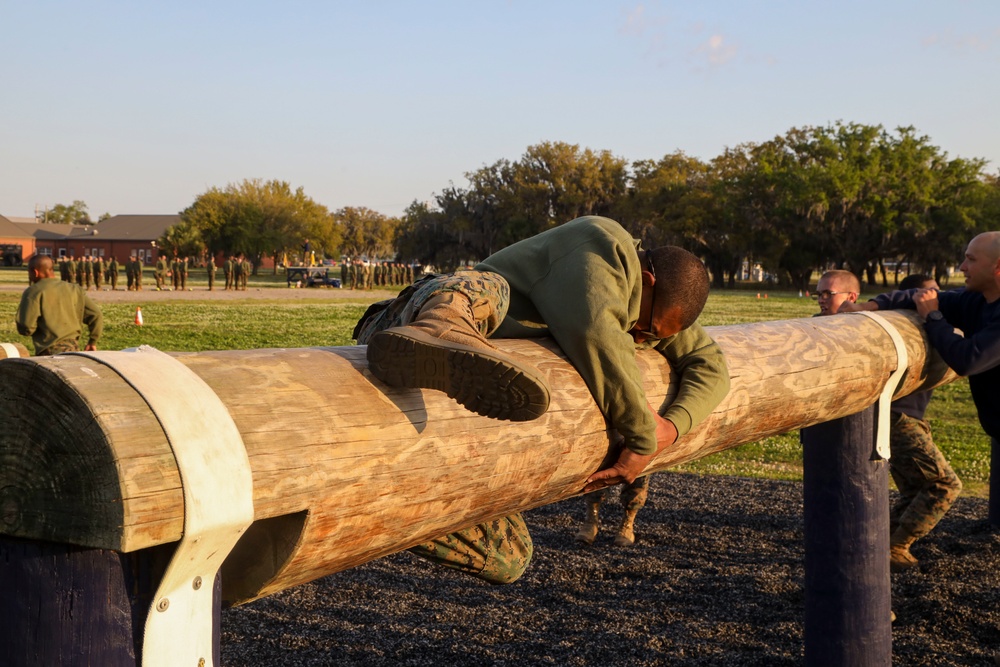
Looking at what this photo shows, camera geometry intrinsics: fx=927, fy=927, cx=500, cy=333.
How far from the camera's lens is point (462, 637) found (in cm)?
452

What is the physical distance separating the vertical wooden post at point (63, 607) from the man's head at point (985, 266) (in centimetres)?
434

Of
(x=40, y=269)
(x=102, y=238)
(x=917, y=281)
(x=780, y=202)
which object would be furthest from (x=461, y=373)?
(x=102, y=238)

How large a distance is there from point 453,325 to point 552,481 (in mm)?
519

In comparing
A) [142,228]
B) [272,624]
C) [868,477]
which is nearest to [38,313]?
[272,624]

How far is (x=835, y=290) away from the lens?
551cm

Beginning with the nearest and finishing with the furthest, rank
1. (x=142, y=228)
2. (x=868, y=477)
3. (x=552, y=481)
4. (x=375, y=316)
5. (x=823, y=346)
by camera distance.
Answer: (x=552, y=481), (x=375, y=316), (x=823, y=346), (x=868, y=477), (x=142, y=228)

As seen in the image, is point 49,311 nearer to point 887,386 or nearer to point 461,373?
point 887,386

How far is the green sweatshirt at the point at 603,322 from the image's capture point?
2.40 m

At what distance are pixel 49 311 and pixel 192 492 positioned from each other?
8.88 metres

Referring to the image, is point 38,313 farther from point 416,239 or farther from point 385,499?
point 416,239

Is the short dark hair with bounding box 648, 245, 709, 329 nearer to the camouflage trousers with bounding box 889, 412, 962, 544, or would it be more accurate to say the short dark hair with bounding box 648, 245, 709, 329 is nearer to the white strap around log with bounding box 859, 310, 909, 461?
the white strap around log with bounding box 859, 310, 909, 461

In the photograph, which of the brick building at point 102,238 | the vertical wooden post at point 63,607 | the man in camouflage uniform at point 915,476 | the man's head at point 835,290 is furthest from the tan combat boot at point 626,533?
the brick building at point 102,238

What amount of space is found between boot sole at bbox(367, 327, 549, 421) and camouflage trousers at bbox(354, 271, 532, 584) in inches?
21.0

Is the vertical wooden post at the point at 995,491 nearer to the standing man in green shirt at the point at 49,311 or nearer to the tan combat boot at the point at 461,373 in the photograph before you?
the tan combat boot at the point at 461,373
